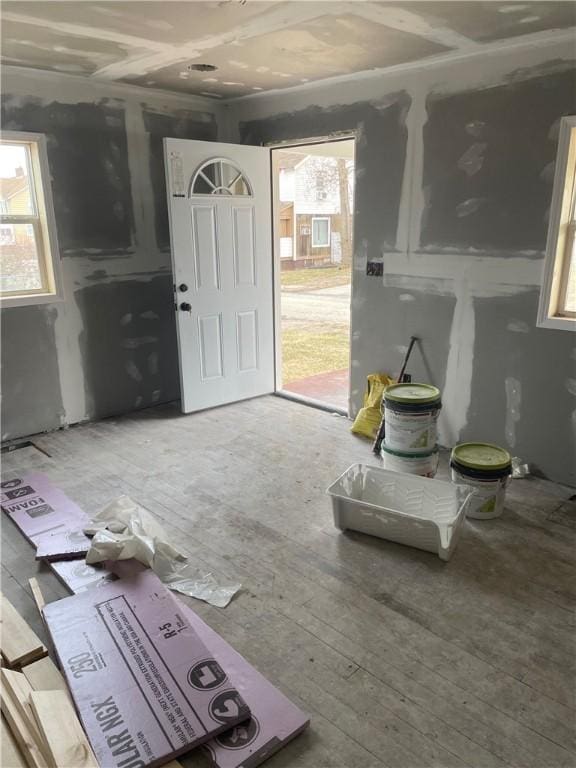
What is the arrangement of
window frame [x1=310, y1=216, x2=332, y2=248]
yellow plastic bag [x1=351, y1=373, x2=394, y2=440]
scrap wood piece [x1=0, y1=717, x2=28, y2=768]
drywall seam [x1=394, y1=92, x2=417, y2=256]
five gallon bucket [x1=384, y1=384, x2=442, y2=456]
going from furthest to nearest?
window frame [x1=310, y1=216, x2=332, y2=248] → yellow plastic bag [x1=351, y1=373, x2=394, y2=440] → drywall seam [x1=394, y1=92, x2=417, y2=256] → five gallon bucket [x1=384, y1=384, x2=442, y2=456] → scrap wood piece [x1=0, y1=717, x2=28, y2=768]

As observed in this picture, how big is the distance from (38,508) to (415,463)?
7.30ft

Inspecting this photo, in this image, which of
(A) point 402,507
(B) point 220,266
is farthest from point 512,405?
(B) point 220,266

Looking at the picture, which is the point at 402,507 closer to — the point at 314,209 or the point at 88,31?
the point at 88,31

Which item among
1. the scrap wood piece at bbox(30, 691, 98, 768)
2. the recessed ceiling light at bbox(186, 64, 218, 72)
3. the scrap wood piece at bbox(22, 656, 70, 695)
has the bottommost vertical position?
the scrap wood piece at bbox(22, 656, 70, 695)

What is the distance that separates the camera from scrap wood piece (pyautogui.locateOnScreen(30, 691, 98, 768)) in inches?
62.1

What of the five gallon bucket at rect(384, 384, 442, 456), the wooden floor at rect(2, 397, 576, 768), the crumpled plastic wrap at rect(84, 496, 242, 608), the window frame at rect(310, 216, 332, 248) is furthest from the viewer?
the window frame at rect(310, 216, 332, 248)

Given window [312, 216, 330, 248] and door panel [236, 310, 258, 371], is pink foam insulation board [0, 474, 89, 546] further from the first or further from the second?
window [312, 216, 330, 248]

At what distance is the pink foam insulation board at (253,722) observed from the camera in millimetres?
1719

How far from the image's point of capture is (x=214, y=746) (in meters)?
1.75

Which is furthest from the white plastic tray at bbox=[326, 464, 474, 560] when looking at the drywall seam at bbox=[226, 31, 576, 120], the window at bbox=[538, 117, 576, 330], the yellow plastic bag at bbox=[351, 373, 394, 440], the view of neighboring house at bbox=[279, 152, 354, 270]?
the view of neighboring house at bbox=[279, 152, 354, 270]

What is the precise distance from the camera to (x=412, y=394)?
3.45 meters

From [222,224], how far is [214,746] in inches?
146

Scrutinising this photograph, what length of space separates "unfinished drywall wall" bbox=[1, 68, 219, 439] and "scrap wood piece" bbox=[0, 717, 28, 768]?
9.48ft

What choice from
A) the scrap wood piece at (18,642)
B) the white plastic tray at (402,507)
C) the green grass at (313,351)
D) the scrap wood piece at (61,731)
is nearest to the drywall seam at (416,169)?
the white plastic tray at (402,507)
